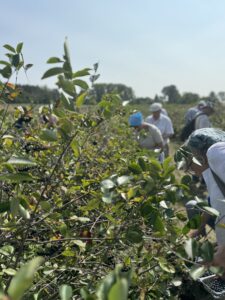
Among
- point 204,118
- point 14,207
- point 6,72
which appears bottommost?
point 204,118

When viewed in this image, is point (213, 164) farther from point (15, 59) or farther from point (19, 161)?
point (19, 161)

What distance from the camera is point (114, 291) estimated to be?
18.7 inches

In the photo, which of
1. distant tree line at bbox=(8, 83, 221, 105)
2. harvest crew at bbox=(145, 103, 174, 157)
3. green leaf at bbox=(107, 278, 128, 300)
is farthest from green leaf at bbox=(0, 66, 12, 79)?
harvest crew at bbox=(145, 103, 174, 157)

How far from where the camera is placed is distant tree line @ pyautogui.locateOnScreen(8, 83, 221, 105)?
1.87 meters

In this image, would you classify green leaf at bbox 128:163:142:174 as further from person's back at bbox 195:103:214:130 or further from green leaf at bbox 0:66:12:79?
person's back at bbox 195:103:214:130

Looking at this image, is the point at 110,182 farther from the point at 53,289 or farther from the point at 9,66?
the point at 9,66

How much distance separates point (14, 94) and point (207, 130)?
1.23m

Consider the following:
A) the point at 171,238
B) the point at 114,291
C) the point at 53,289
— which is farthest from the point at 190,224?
the point at 114,291

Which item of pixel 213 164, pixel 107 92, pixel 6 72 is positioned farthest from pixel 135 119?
pixel 6 72

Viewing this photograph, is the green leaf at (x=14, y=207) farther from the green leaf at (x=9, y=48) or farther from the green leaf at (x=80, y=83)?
the green leaf at (x=9, y=48)

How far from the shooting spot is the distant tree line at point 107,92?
187cm

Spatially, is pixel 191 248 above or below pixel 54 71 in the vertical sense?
below

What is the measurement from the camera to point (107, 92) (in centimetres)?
293

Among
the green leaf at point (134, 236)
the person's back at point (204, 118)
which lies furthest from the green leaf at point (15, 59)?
the person's back at point (204, 118)
